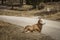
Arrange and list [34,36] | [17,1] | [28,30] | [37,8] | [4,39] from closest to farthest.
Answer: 1. [4,39]
2. [34,36]
3. [28,30]
4. [37,8]
5. [17,1]

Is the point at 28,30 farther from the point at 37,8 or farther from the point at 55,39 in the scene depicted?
the point at 37,8

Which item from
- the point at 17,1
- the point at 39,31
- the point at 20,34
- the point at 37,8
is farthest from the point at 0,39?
the point at 17,1

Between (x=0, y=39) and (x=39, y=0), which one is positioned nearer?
(x=0, y=39)

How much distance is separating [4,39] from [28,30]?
1792 mm

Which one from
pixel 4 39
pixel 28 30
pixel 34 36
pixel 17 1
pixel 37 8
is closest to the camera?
pixel 4 39

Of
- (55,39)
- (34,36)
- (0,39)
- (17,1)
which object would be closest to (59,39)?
(55,39)

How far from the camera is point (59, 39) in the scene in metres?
9.49

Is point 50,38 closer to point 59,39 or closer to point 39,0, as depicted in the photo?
point 59,39

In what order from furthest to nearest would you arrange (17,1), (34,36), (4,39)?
(17,1), (34,36), (4,39)

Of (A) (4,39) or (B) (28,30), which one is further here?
(B) (28,30)

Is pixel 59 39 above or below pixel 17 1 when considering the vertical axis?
above

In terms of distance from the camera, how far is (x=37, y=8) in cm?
2767

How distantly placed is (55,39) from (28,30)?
184cm

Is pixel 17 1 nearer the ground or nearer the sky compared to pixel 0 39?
nearer the ground
